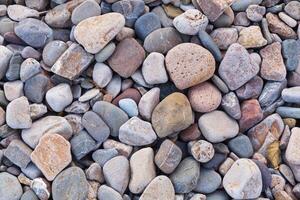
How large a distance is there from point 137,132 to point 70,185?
167 millimetres

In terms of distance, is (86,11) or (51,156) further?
(86,11)

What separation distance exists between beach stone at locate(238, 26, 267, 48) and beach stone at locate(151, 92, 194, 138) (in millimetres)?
194

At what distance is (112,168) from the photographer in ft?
2.92

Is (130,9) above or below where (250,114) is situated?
above

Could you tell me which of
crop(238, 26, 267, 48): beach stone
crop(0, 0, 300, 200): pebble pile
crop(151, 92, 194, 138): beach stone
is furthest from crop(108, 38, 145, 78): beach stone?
crop(238, 26, 267, 48): beach stone

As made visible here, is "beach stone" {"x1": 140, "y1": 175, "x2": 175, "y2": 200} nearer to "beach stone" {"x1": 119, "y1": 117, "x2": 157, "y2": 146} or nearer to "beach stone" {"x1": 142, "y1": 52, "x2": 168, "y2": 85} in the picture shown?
"beach stone" {"x1": 119, "y1": 117, "x2": 157, "y2": 146}

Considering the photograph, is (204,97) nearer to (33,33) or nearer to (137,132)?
(137,132)

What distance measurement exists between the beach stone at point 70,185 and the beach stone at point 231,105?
327 mm

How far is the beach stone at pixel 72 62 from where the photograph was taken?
0.94 m

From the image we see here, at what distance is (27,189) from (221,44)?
51 cm

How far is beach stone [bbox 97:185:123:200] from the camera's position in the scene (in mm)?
869

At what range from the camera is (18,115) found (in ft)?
2.96

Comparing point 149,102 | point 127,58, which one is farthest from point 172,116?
point 127,58

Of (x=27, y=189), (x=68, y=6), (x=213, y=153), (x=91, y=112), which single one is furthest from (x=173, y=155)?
(x=68, y=6)
